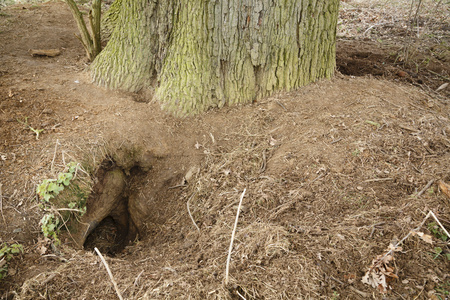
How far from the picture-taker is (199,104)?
360 cm

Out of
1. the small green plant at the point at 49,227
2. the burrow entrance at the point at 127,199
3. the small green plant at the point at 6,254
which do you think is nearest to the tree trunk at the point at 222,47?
the burrow entrance at the point at 127,199

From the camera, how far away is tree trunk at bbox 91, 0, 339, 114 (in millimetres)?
3271

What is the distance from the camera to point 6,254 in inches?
90.3

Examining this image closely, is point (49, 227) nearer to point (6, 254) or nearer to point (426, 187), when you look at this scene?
point (6, 254)

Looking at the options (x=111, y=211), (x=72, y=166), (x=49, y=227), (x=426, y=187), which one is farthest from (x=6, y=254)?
(x=426, y=187)

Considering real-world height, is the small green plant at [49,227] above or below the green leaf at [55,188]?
below

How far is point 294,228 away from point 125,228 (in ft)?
7.64

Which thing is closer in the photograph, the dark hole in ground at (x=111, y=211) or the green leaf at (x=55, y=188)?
the green leaf at (x=55, y=188)

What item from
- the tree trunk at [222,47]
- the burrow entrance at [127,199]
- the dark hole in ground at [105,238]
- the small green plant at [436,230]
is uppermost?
the tree trunk at [222,47]

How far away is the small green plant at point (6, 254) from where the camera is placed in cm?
217

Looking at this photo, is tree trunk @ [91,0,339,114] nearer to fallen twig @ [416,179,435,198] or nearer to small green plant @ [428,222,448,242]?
fallen twig @ [416,179,435,198]

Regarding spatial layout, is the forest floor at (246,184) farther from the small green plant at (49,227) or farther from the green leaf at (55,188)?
the green leaf at (55,188)

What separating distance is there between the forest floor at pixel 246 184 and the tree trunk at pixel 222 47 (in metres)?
0.23

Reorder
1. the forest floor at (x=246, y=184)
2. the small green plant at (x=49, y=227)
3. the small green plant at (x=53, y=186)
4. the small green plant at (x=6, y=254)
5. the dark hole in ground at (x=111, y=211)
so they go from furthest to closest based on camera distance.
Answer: the dark hole in ground at (x=111, y=211)
the small green plant at (x=53, y=186)
the small green plant at (x=49, y=227)
the small green plant at (x=6, y=254)
the forest floor at (x=246, y=184)
